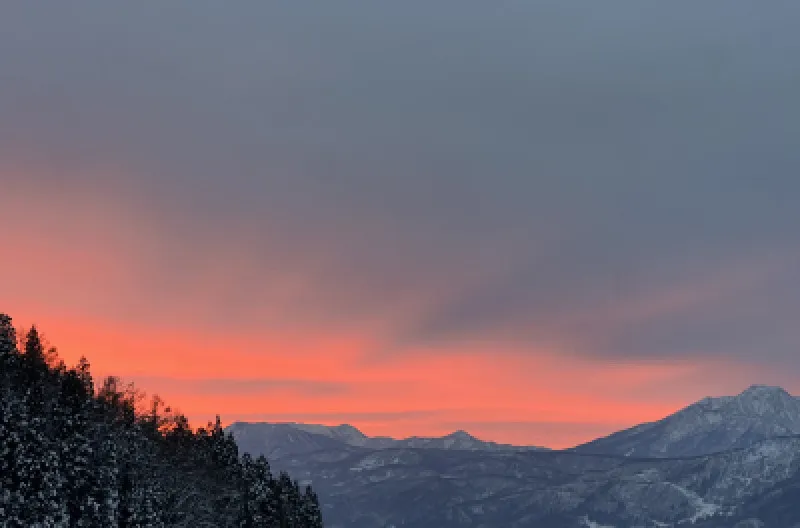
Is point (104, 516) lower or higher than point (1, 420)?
lower

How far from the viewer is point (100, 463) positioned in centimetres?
11275

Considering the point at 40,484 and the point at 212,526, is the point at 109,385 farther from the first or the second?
the point at 40,484

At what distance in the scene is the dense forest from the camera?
9819 cm

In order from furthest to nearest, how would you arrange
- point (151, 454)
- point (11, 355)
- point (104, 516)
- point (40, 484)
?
point (151, 454) → point (11, 355) → point (104, 516) → point (40, 484)

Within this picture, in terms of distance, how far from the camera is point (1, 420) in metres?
99.4

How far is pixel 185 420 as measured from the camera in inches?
7042

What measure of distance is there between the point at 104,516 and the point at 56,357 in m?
49.5

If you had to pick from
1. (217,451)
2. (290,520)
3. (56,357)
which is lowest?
(290,520)

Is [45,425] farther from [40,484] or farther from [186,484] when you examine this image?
[186,484]

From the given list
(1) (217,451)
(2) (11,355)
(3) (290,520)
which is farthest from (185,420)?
(2) (11,355)

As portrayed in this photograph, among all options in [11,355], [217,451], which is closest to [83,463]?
[11,355]

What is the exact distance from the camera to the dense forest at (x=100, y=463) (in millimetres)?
98188

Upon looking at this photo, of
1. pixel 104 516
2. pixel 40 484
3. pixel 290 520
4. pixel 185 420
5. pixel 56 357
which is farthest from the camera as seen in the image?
pixel 185 420

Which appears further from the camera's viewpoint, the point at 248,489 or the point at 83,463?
the point at 248,489
